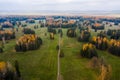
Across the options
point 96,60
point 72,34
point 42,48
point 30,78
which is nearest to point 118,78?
point 96,60

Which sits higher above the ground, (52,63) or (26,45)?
(26,45)

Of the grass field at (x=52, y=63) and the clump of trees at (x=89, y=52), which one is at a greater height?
the clump of trees at (x=89, y=52)

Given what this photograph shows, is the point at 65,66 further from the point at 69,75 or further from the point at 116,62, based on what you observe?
the point at 116,62

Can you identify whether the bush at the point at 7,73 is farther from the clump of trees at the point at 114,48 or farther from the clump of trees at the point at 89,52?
the clump of trees at the point at 114,48

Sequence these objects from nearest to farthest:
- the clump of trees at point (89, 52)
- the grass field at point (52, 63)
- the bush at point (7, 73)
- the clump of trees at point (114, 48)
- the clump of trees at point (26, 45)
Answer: the bush at point (7, 73)
the grass field at point (52, 63)
the clump of trees at point (89, 52)
the clump of trees at point (114, 48)
the clump of trees at point (26, 45)

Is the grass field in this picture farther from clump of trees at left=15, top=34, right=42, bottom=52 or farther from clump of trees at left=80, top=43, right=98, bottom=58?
clump of trees at left=15, top=34, right=42, bottom=52

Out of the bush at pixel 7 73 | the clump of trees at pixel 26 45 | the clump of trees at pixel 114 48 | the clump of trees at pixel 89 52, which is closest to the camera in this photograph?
the bush at pixel 7 73

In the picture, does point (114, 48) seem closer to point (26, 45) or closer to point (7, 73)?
point (26, 45)

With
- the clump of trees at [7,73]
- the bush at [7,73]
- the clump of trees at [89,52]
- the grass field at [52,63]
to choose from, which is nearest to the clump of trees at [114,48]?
the grass field at [52,63]

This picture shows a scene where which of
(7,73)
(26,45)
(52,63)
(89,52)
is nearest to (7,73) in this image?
(7,73)
